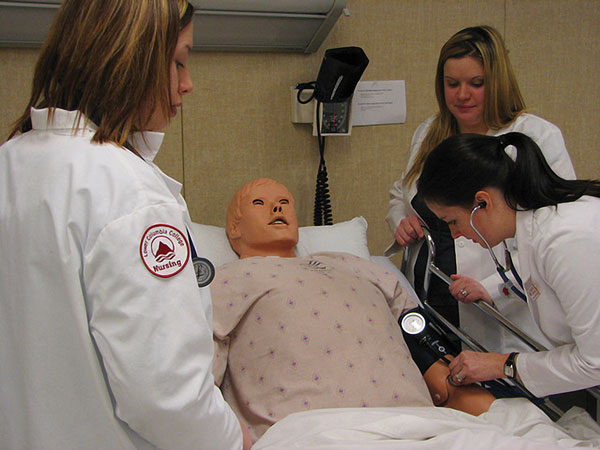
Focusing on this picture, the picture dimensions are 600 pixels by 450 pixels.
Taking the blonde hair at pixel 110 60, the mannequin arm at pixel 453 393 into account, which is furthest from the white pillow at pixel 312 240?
the blonde hair at pixel 110 60

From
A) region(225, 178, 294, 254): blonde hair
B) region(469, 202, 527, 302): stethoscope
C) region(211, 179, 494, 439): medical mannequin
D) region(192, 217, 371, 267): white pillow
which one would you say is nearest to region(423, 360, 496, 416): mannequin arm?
region(211, 179, 494, 439): medical mannequin

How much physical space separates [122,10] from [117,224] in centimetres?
36

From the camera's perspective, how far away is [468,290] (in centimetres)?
217

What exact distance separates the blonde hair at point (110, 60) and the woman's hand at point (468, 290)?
1511mm

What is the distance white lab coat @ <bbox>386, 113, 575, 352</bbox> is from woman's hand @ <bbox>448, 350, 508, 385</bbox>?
0.41 metres

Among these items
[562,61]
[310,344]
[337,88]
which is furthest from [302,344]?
[562,61]

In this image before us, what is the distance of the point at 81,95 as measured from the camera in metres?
1.00

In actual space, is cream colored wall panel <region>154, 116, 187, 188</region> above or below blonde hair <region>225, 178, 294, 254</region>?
above

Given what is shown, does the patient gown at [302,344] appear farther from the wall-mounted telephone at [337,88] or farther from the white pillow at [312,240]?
the wall-mounted telephone at [337,88]

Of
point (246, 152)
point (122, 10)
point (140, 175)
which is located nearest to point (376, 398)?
point (140, 175)

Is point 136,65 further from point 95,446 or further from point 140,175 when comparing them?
point 95,446

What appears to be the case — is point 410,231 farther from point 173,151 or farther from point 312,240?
point 173,151

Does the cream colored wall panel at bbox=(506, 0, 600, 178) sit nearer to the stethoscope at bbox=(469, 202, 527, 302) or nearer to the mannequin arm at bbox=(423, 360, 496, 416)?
the stethoscope at bbox=(469, 202, 527, 302)

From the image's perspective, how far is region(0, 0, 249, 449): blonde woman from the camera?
0.90 metres
